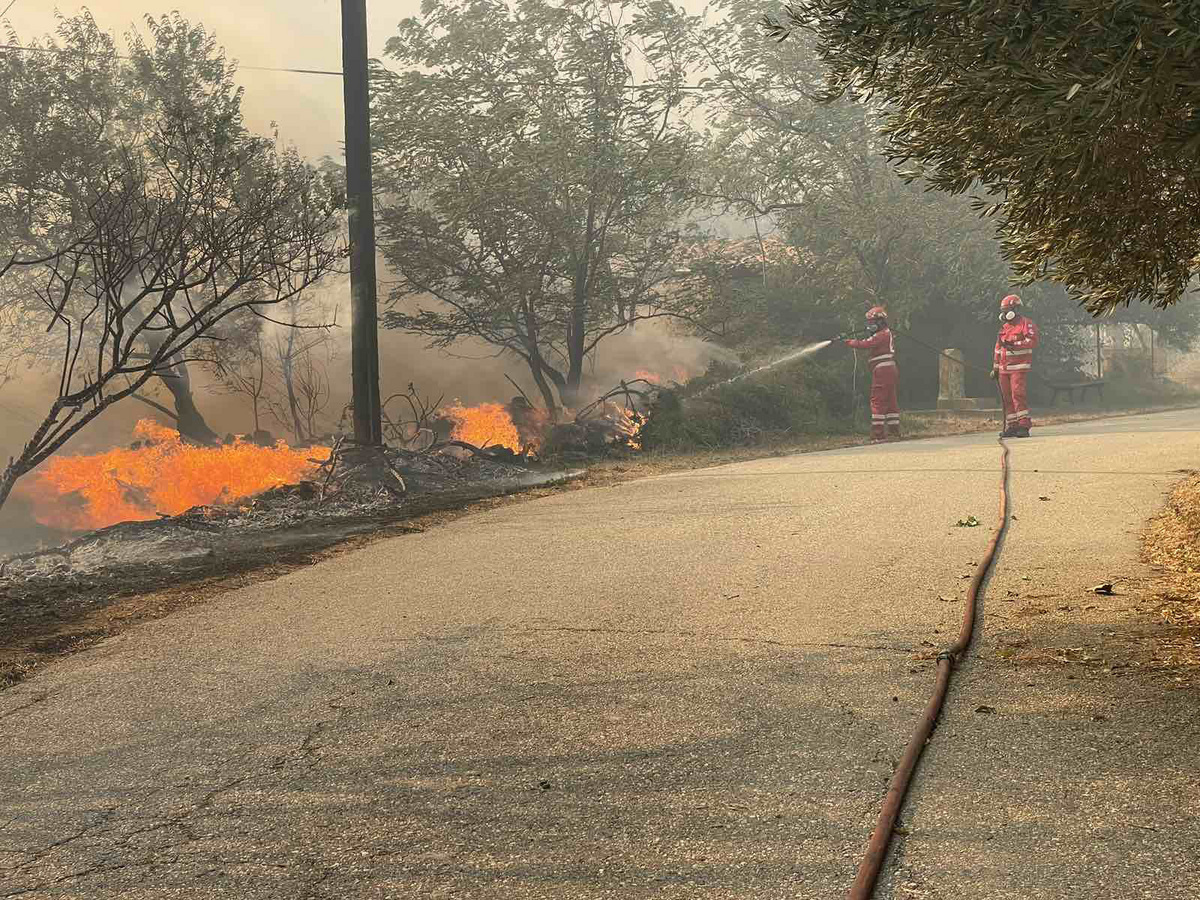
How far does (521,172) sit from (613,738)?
54.1ft

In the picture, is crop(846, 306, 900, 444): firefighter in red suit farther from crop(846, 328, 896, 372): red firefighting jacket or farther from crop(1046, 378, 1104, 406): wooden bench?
crop(1046, 378, 1104, 406): wooden bench

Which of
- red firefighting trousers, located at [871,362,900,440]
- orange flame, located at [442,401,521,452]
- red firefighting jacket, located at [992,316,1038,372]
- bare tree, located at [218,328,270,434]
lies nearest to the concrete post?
red firefighting jacket, located at [992,316,1038,372]

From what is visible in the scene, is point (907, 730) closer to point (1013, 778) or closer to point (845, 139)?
point (1013, 778)

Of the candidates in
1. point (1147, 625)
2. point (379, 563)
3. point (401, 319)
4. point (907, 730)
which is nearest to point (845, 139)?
point (401, 319)

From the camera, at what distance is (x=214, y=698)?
18.4 feet

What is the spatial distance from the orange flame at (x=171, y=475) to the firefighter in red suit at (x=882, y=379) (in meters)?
9.24

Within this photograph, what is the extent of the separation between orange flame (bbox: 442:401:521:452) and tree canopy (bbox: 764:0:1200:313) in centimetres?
1143

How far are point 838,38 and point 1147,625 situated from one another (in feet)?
11.7

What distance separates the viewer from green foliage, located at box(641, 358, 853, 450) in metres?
19.4

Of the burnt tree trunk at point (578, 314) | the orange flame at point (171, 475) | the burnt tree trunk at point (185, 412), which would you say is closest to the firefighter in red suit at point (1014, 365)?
the burnt tree trunk at point (578, 314)

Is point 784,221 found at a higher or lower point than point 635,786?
higher

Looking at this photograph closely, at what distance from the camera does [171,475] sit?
50.2 feet

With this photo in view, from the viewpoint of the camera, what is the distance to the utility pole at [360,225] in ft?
46.1

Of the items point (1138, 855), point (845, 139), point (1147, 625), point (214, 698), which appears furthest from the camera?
point (845, 139)
